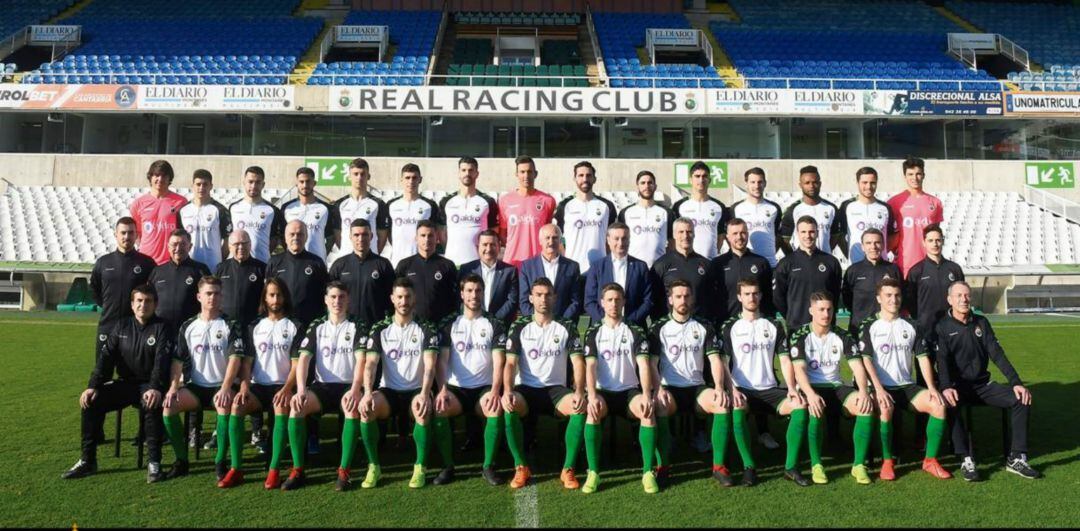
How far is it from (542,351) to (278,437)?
66.8 inches

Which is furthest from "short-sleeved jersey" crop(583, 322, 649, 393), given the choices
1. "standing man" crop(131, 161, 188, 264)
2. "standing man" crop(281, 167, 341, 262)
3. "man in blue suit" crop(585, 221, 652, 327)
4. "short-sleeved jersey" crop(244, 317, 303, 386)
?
"standing man" crop(131, 161, 188, 264)

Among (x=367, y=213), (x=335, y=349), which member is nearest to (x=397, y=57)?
(x=367, y=213)

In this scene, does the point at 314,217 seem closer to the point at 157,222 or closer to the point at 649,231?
the point at 157,222

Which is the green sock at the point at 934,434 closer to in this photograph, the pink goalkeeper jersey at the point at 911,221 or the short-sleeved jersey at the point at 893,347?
the short-sleeved jersey at the point at 893,347

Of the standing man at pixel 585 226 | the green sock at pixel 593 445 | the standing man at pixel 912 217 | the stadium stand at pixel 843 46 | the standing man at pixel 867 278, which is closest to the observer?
the green sock at pixel 593 445

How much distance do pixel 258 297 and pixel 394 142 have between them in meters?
12.9

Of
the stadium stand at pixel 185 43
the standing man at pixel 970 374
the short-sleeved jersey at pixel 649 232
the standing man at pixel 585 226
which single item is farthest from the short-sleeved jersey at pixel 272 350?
the stadium stand at pixel 185 43

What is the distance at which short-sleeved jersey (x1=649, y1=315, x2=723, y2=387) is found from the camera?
4.55 m

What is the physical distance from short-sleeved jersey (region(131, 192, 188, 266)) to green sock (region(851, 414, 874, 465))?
5383 mm

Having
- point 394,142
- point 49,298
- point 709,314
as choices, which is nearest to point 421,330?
point 709,314

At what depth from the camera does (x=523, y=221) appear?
5707 millimetres

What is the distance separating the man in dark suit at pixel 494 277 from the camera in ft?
16.1

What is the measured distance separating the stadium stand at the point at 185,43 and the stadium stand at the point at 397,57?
134 centimetres

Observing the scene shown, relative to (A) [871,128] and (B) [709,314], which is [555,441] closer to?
(B) [709,314]
